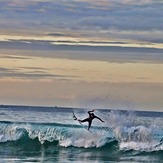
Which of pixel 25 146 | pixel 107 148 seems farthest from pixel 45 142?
pixel 107 148

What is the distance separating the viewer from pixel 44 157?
32.4m

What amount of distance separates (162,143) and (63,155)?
5.60 meters

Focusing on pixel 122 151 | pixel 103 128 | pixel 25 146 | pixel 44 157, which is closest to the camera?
pixel 44 157

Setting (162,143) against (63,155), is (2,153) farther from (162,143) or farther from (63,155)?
(162,143)

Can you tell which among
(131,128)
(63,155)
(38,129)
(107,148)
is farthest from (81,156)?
(38,129)

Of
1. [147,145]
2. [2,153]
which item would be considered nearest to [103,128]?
[147,145]

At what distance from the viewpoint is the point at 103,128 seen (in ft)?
130

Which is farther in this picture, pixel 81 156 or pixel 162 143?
pixel 162 143

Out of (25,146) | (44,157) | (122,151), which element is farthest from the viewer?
(25,146)

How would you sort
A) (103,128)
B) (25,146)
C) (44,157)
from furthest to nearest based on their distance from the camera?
1. (103,128)
2. (25,146)
3. (44,157)

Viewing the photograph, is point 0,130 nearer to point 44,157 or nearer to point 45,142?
point 45,142

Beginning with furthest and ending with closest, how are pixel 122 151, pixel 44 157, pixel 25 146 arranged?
pixel 25 146 < pixel 122 151 < pixel 44 157

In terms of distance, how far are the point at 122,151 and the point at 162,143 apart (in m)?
2.39

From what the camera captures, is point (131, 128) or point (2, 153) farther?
point (131, 128)
